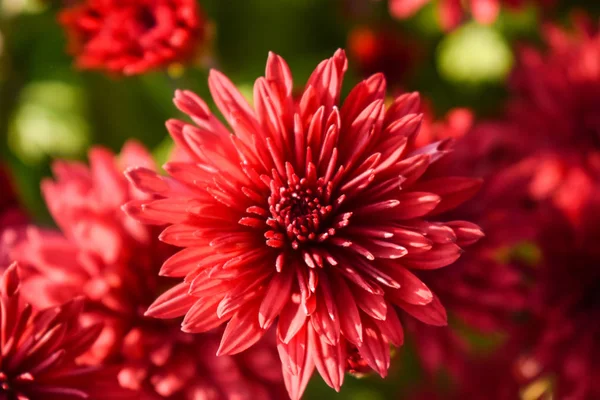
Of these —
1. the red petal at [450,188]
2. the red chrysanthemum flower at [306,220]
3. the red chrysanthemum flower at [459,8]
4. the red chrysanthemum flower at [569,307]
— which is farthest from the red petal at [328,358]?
the red chrysanthemum flower at [459,8]

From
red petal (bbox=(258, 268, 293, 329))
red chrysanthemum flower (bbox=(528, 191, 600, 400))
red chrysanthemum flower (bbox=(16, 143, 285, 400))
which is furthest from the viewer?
red chrysanthemum flower (bbox=(528, 191, 600, 400))

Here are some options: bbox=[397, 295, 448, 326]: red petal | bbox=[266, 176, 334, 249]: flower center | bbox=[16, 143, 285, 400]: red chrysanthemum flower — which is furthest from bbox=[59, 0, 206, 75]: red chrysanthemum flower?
bbox=[397, 295, 448, 326]: red petal

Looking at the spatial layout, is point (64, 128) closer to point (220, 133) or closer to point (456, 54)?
point (220, 133)

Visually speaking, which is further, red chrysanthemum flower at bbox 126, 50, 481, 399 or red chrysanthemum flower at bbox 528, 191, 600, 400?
red chrysanthemum flower at bbox 528, 191, 600, 400

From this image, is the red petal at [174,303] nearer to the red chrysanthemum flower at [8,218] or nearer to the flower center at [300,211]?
the flower center at [300,211]

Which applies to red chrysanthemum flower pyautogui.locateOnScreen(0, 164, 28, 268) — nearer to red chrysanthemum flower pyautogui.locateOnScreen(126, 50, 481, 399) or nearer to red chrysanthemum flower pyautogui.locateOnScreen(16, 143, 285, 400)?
red chrysanthemum flower pyautogui.locateOnScreen(16, 143, 285, 400)

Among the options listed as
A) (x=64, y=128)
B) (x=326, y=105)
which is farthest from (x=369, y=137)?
(x=64, y=128)
